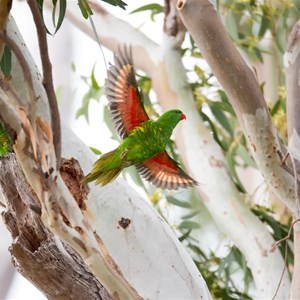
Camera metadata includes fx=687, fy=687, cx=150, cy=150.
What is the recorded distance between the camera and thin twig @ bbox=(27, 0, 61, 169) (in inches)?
16.9

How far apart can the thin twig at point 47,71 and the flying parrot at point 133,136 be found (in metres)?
0.04

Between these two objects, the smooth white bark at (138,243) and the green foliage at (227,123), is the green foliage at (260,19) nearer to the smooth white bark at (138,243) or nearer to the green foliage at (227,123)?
the green foliage at (227,123)

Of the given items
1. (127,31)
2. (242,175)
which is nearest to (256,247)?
(127,31)

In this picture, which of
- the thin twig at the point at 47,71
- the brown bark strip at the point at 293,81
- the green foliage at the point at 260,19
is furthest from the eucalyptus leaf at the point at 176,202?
the thin twig at the point at 47,71

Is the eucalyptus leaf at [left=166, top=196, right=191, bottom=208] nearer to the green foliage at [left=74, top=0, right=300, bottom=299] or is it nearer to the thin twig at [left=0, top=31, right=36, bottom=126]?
the green foliage at [left=74, top=0, right=300, bottom=299]

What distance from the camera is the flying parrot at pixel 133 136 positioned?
1.64 feet

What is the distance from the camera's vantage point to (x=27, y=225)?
0.65 metres

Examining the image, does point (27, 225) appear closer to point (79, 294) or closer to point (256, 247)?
point (79, 294)

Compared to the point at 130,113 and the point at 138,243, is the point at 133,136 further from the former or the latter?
the point at 138,243

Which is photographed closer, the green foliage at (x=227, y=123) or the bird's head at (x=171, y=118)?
the bird's head at (x=171, y=118)

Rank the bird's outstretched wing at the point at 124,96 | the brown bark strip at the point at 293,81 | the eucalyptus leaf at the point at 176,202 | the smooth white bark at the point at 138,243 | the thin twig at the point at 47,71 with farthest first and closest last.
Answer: the eucalyptus leaf at the point at 176,202 < the brown bark strip at the point at 293,81 < the smooth white bark at the point at 138,243 < the bird's outstretched wing at the point at 124,96 < the thin twig at the point at 47,71

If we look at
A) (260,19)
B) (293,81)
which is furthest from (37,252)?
(260,19)

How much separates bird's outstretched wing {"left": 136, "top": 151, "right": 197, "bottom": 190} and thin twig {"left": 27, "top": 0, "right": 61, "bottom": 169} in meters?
0.10

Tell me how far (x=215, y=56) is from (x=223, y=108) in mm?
476
